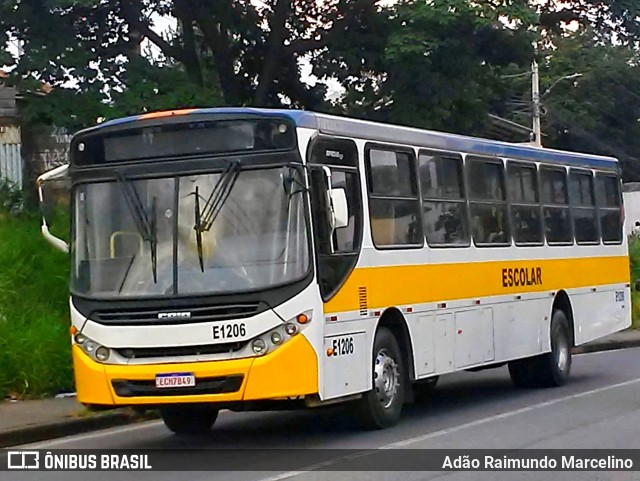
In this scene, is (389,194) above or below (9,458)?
above

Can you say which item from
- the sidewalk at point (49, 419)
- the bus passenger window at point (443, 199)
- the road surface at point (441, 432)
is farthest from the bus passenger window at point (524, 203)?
the sidewalk at point (49, 419)

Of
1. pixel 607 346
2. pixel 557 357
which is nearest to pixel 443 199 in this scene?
pixel 557 357

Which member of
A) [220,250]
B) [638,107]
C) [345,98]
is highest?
[638,107]

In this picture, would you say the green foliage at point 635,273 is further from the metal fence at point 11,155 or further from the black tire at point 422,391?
the metal fence at point 11,155

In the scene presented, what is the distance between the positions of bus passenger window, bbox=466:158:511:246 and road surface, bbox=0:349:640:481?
203 cm

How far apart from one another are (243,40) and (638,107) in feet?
105

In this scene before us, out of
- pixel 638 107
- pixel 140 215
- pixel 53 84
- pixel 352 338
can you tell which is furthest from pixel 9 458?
pixel 638 107

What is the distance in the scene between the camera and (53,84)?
68.4 ft

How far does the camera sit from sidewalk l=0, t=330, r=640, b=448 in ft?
43.3

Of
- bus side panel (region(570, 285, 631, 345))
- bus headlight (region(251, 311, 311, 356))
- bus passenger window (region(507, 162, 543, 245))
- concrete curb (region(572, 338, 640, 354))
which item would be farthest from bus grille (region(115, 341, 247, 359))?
concrete curb (region(572, 338, 640, 354))

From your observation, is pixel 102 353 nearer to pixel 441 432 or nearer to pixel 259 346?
pixel 259 346

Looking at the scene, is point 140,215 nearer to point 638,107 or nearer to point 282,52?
point 282,52

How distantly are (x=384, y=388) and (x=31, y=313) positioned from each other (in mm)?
6461

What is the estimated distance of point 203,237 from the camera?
11664 millimetres
